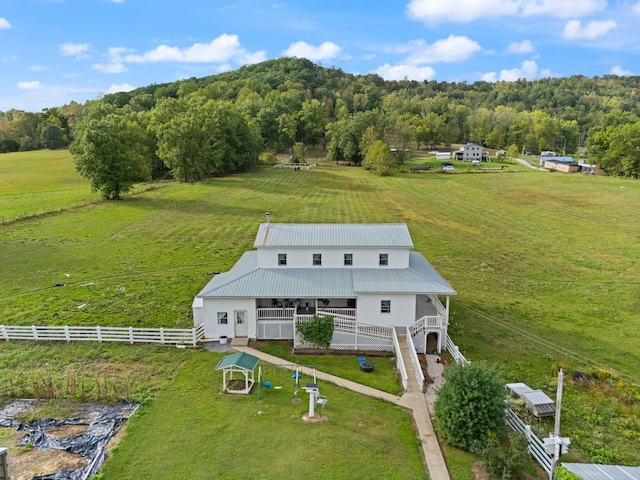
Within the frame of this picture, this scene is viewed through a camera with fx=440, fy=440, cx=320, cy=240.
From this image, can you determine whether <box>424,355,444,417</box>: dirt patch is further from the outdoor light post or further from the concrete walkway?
the outdoor light post

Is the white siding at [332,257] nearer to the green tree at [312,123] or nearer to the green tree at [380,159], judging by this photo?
the green tree at [380,159]

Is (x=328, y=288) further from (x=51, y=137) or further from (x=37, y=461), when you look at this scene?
(x=51, y=137)

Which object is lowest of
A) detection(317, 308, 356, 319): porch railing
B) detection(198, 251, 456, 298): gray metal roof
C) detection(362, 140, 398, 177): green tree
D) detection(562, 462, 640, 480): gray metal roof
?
detection(562, 462, 640, 480): gray metal roof

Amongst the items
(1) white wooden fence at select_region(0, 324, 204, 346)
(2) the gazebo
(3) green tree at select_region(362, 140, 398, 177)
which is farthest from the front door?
(3) green tree at select_region(362, 140, 398, 177)

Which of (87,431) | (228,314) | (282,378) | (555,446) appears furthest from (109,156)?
(555,446)

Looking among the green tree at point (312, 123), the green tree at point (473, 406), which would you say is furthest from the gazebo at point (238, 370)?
the green tree at point (312, 123)
